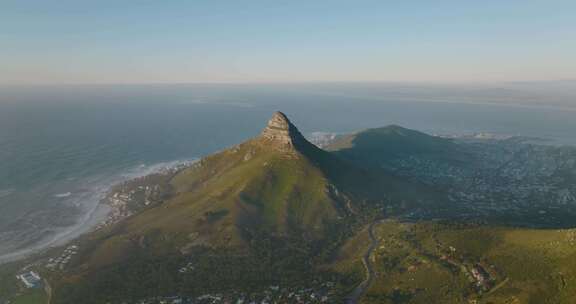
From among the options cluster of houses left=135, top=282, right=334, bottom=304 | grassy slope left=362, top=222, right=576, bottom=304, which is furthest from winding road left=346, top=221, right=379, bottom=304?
cluster of houses left=135, top=282, right=334, bottom=304

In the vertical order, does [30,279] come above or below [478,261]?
below

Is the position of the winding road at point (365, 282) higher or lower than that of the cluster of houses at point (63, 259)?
higher

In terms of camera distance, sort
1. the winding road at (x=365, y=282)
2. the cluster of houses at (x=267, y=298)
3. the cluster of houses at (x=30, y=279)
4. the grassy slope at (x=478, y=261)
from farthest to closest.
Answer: the cluster of houses at (x=30, y=279) → the cluster of houses at (x=267, y=298) → the winding road at (x=365, y=282) → the grassy slope at (x=478, y=261)

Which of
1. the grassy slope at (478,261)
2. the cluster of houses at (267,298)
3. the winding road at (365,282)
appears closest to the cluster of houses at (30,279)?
the cluster of houses at (267,298)

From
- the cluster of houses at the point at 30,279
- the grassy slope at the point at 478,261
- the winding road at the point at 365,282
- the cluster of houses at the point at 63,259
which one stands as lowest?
the cluster of houses at the point at 30,279

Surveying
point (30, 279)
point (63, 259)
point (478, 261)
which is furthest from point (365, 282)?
point (30, 279)

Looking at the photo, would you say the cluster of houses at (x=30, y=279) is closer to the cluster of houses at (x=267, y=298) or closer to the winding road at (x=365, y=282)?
the cluster of houses at (x=267, y=298)

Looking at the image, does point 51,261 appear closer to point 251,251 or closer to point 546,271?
point 251,251

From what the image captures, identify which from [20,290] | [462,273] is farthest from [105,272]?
[462,273]

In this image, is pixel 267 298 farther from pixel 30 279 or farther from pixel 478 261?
pixel 30 279

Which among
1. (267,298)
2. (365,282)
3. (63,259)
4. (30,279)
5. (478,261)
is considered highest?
(478,261)
